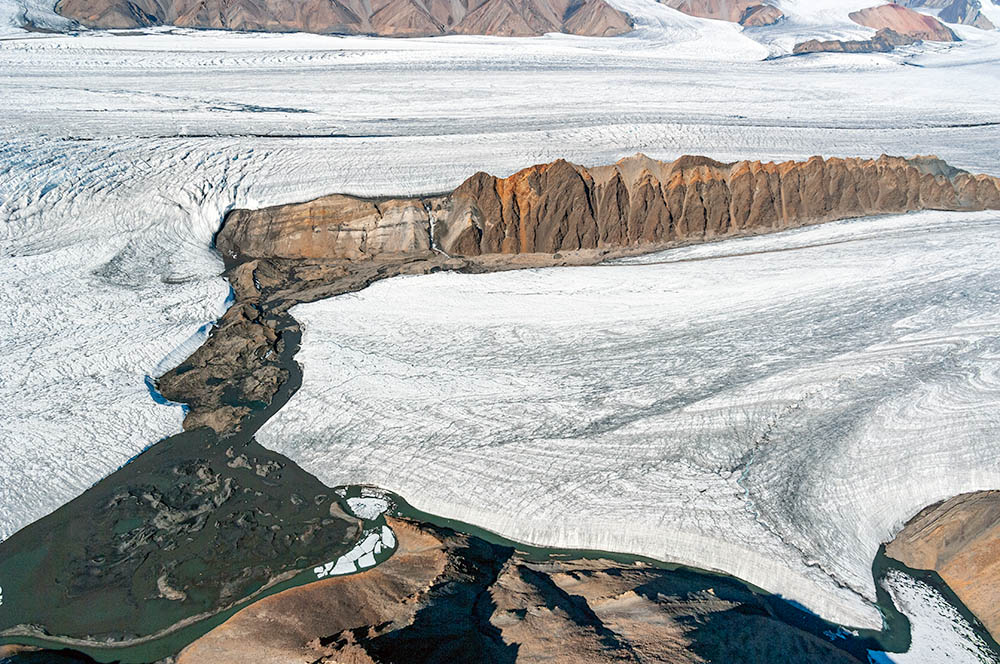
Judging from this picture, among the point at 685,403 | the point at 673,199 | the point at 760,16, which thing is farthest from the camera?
the point at 760,16

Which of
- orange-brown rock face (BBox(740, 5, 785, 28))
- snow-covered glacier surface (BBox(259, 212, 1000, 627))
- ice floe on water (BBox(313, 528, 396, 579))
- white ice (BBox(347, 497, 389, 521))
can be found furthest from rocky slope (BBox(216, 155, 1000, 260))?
orange-brown rock face (BBox(740, 5, 785, 28))

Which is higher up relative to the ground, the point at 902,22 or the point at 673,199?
the point at 902,22

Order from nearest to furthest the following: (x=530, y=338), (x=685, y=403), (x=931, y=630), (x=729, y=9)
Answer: (x=931, y=630), (x=685, y=403), (x=530, y=338), (x=729, y=9)

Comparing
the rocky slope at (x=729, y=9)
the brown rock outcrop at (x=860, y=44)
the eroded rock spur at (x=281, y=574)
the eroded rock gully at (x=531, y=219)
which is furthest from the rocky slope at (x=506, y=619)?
the rocky slope at (x=729, y=9)

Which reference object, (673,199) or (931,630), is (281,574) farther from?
(673,199)

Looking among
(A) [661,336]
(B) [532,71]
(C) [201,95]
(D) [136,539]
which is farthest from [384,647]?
(B) [532,71]

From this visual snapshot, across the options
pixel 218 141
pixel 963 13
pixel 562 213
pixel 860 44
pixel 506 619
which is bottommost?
pixel 506 619

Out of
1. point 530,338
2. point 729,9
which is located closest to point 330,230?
point 530,338

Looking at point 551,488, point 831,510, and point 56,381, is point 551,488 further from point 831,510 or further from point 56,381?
point 56,381
